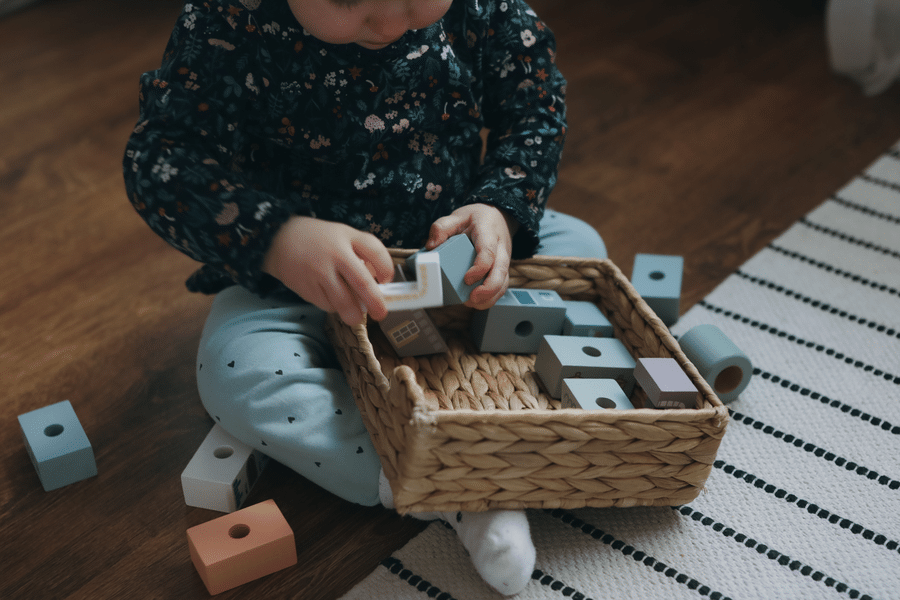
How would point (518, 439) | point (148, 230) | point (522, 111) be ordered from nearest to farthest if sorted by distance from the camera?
point (518, 439)
point (522, 111)
point (148, 230)

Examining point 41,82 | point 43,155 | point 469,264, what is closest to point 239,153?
point 469,264

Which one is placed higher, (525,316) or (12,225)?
(525,316)

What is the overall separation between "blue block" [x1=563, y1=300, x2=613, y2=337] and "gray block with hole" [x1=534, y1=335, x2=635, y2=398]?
0.03 meters

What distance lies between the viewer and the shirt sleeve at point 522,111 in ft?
2.86

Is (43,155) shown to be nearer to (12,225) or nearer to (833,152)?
(12,225)

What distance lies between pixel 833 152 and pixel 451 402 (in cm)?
101

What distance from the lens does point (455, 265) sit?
0.74 meters

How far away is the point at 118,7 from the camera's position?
1.97 meters

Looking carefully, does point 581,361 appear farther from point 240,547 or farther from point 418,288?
point 240,547

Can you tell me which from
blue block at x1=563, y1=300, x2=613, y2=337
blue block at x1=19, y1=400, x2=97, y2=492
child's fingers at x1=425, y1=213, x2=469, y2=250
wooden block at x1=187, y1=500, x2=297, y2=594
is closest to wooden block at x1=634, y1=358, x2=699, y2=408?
blue block at x1=563, y1=300, x2=613, y2=337

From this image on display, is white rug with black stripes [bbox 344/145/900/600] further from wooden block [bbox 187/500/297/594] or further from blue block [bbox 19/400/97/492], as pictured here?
blue block [bbox 19/400/97/492]

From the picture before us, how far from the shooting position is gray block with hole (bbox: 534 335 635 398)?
2.48ft

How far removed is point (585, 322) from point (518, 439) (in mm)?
218

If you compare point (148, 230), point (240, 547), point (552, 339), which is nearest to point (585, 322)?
point (552, 339)
